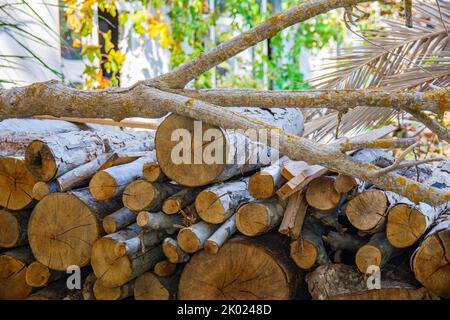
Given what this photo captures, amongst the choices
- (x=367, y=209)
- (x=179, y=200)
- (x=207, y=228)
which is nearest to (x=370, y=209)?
(x=367, y=209)

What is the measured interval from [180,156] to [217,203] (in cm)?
25

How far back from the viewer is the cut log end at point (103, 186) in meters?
2.42

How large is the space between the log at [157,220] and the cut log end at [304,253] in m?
0.52

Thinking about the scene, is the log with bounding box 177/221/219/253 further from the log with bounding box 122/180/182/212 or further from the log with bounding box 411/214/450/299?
the log with bounding box 411/214/450/299

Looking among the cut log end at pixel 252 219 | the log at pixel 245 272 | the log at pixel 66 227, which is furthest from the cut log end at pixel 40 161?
the cut log end at pixel 252 219

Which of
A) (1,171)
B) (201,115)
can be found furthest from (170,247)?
(1,171)

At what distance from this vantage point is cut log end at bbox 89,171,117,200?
2.42 metres

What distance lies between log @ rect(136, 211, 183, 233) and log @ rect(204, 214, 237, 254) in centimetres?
19

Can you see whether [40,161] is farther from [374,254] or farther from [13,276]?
[374,254]

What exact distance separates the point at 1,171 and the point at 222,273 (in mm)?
1171

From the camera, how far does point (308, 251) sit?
220 cm

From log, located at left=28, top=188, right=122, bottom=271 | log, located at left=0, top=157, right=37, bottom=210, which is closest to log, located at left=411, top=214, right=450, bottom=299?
log, located at left=28, top=188, right=122, bottom=271

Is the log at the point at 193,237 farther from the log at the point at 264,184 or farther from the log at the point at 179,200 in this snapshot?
the log at the point at 264,184

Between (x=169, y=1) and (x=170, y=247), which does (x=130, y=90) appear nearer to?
(x=170, y=247)
